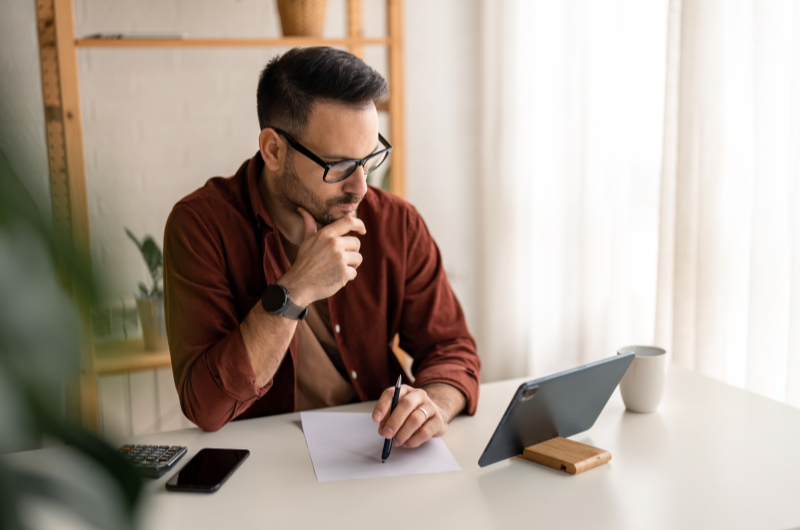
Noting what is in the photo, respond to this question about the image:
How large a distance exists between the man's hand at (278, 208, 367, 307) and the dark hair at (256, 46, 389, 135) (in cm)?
23

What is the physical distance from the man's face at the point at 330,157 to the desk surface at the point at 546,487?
1.52 ft

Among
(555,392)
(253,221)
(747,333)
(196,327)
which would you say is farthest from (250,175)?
(747,333)

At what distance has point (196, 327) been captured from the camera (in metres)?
1.20

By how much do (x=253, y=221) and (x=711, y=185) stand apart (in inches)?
42.7

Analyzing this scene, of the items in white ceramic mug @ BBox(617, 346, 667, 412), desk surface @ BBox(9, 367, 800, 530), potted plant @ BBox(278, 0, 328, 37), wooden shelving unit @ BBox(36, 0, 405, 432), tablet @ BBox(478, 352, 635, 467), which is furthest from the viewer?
potted plant @ BBox(278, 0, 328, 37)

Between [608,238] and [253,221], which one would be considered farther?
[608,238]

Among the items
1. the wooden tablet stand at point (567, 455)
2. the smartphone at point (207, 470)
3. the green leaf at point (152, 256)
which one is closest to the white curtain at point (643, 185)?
the wooden tablet stand at point (567, 455)

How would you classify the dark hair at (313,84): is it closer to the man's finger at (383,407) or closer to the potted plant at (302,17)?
the man's finger at (383,407)

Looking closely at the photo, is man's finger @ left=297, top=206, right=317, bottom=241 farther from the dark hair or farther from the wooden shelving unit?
the wooden shelving unit

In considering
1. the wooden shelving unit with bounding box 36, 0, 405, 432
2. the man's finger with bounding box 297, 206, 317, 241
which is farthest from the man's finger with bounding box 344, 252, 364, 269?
the wooden shelving unit with bounding box 36, 0, 405, 432

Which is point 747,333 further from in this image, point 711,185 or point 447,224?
point 447,224

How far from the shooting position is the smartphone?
2.79ft

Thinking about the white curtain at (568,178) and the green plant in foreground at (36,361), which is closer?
the green plant in foreground at (36,361)

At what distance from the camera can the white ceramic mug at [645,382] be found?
1099 millimetres
